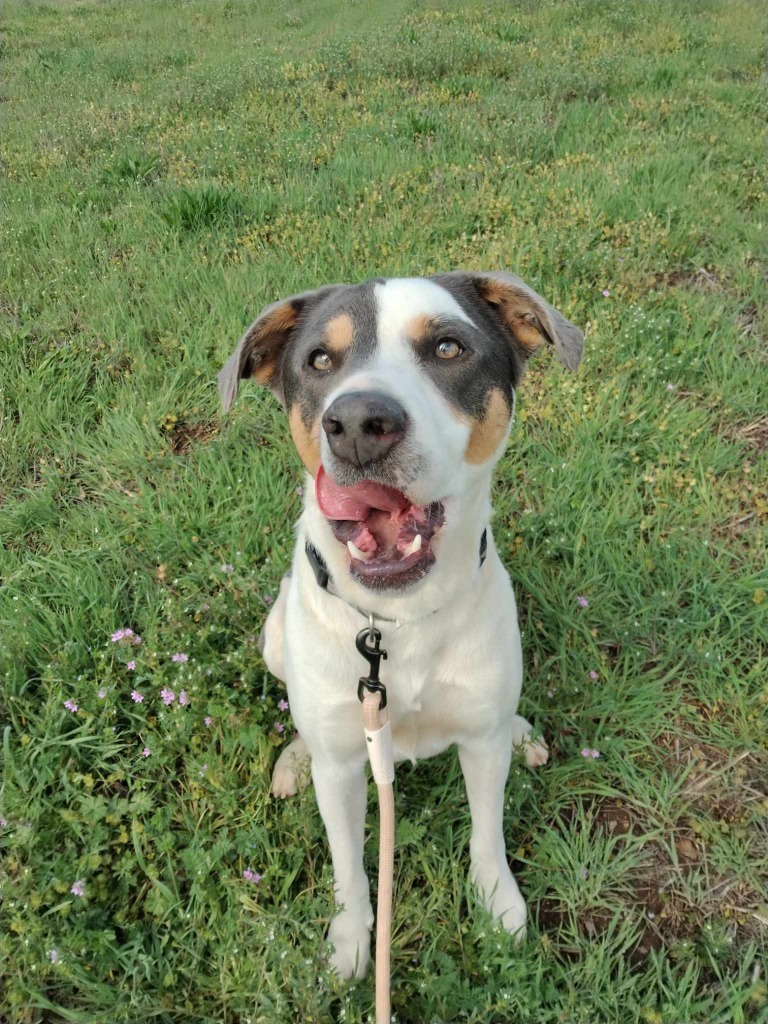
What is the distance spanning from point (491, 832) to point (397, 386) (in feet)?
4.99

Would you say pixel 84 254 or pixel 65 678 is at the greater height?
pixel 84 254

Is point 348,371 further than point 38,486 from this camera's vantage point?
No

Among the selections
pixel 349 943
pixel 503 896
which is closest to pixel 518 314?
pixel 503 896

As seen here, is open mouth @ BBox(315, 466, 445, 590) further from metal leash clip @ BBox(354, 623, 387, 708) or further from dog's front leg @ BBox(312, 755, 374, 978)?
dog's front leg @ BBox(312, 755, 374, 978)

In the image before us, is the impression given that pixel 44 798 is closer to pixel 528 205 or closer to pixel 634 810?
pixel 634 810

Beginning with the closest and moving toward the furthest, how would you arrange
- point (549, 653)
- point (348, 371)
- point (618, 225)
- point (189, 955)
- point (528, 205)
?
point (348, 371), point (189, 955), point (549, 653), point (618, 225), point (528, 205)

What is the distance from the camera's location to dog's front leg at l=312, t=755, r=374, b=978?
2049mm

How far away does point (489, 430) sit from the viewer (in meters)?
1.91

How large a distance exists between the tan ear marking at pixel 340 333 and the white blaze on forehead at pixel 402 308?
0.09 metres

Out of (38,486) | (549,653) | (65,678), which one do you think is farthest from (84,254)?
(549,653)

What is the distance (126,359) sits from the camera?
14.0 feet

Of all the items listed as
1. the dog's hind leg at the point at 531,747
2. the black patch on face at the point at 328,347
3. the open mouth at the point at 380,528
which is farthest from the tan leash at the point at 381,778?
the dog's hind leg at the point at 531,747

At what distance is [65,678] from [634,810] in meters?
2.27

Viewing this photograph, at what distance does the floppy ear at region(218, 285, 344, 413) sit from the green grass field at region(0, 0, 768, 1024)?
1.09 meters
